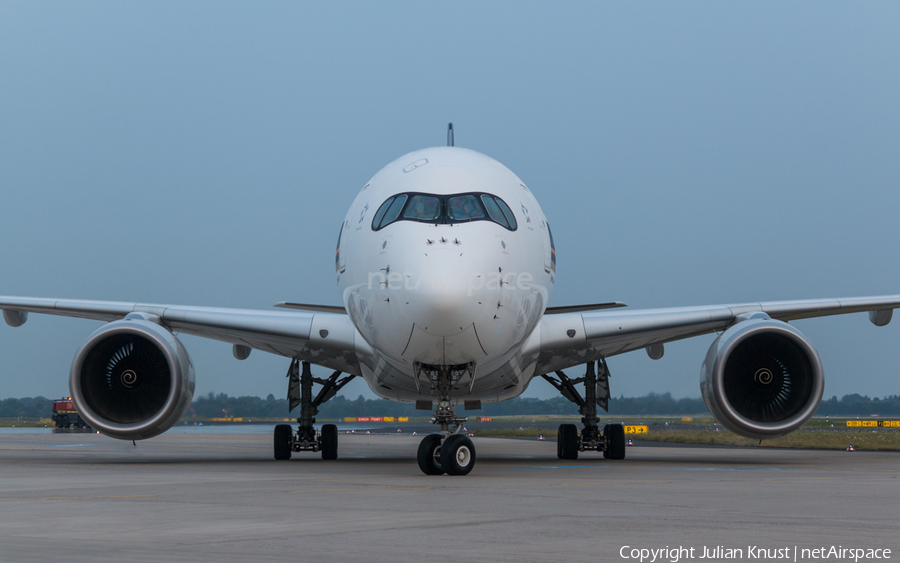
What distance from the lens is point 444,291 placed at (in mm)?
10812

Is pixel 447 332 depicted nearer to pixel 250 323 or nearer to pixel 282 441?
pixel 250 323

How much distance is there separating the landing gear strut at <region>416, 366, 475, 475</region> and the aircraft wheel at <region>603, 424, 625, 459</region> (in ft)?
20.2

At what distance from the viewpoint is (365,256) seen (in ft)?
39.8

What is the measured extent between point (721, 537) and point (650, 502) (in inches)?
91.2

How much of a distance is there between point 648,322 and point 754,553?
1053 centimetres

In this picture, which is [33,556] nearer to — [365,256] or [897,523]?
[897,523]

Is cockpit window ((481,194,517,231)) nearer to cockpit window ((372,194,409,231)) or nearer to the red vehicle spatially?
cockpit window ((372,194,409,231))

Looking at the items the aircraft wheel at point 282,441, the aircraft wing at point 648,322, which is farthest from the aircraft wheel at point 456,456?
the aircraft wheel at point 282,441

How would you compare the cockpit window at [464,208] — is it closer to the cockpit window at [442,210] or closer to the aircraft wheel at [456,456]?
the cockpit window at [442,210]

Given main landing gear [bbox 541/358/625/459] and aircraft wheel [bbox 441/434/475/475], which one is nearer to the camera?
aircraft wheel [bbox 441/434/475/475]

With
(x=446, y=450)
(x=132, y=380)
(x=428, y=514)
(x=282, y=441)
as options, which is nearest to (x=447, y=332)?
(x=446, y=450)

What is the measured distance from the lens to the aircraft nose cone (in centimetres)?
1084

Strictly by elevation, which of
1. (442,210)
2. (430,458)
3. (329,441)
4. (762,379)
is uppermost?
(442,210)

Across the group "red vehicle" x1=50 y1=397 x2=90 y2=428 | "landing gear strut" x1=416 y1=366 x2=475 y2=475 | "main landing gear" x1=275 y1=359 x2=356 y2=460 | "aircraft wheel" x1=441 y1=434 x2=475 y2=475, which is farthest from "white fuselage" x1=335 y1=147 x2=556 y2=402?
"red vehicle" x1=50 y1=397 x2=90 y2=428
